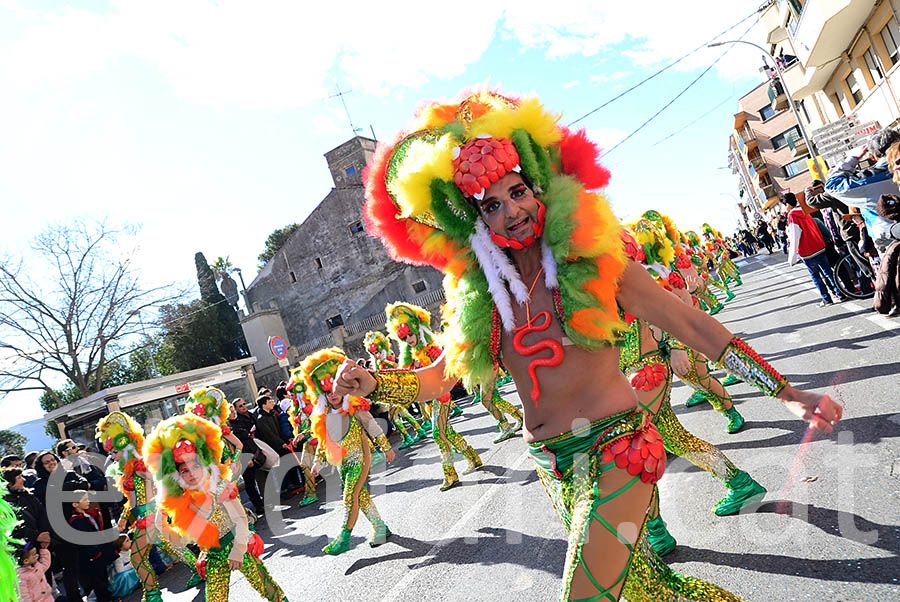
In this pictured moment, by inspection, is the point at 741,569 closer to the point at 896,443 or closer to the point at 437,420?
the point at 896,443

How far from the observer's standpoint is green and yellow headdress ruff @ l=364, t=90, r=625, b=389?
2291 millimetres

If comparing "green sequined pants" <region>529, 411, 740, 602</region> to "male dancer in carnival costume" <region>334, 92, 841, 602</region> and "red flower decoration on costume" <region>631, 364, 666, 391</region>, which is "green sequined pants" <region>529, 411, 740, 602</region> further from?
"red flower decoration on costume" <region>631, 364, 666, 391</region>

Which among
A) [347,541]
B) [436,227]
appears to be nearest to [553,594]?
[436,227]

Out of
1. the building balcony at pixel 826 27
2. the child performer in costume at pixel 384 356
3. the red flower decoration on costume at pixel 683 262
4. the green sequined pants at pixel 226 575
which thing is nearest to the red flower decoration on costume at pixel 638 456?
the green sequined pants at pixel 226 575

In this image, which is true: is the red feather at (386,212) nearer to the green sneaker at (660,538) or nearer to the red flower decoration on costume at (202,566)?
the green sneaker at (660,538)

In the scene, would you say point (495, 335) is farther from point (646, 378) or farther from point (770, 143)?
point (770, 143)

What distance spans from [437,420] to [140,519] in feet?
11.0

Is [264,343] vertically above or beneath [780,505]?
above

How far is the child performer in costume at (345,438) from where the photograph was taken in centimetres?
599

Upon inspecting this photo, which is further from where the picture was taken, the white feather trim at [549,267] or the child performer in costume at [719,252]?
the child performer in costume at [719,252]

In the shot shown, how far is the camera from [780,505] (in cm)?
370

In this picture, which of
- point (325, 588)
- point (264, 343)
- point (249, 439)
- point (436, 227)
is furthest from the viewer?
point (264, 343)

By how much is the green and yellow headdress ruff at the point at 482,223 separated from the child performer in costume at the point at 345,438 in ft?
11.3

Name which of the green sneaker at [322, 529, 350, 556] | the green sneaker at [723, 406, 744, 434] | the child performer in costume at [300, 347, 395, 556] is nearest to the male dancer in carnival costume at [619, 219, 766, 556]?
the green sneaker at [723, 406, 744, 434]
